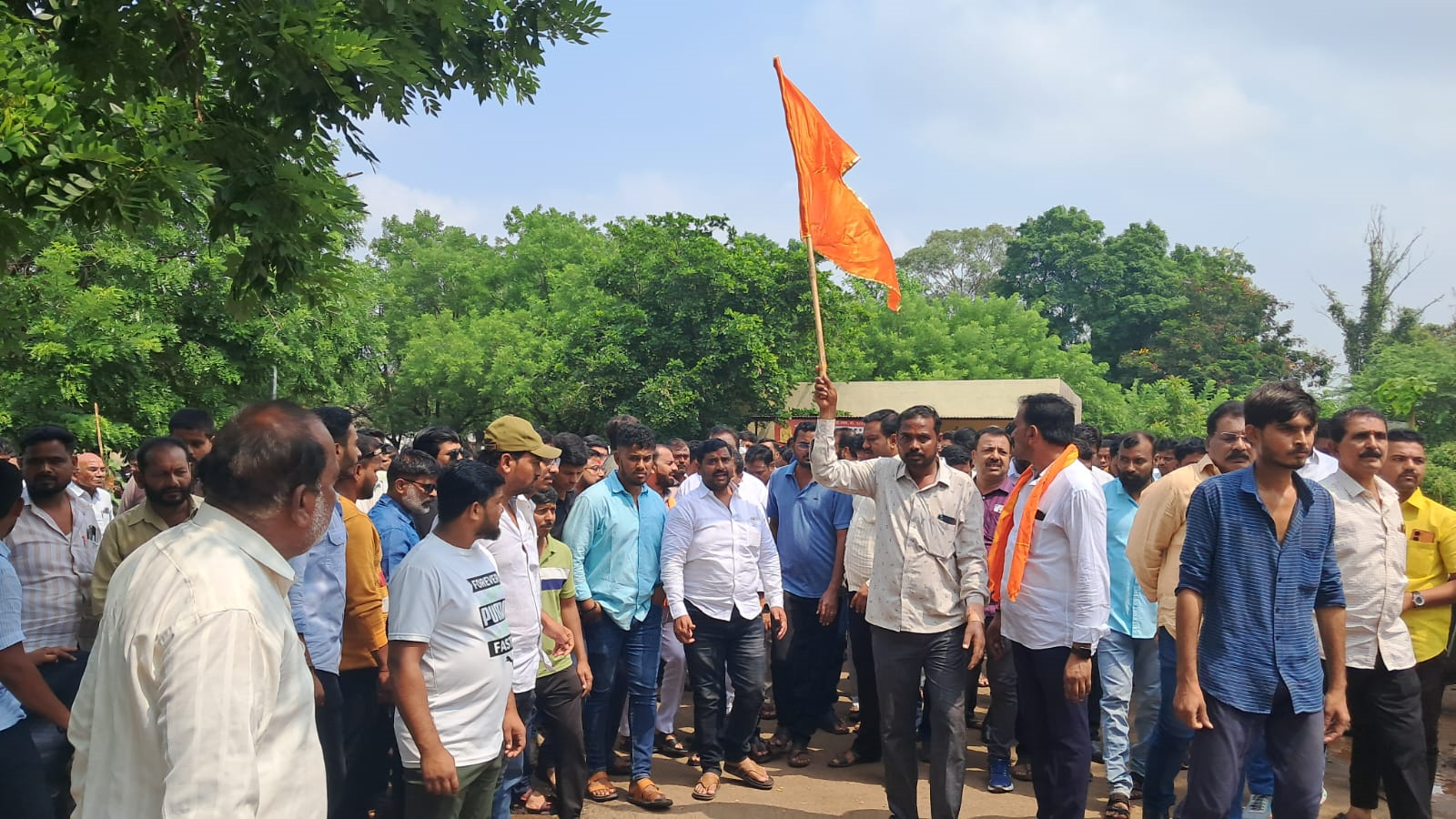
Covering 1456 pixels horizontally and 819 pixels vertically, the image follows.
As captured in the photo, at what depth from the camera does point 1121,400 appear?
39.7 m

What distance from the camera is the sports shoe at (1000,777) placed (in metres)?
6.48

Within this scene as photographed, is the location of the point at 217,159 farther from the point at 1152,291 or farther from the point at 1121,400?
the point at 1152,291

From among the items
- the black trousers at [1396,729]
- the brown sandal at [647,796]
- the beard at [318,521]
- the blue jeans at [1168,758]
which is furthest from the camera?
the brown sandal at [647,796]

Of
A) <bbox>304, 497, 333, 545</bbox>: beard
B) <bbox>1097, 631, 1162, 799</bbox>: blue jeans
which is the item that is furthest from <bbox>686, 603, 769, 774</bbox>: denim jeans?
<bbox>304, 497, 333, 545</bbox>: beard

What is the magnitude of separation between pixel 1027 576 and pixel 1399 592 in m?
1.74

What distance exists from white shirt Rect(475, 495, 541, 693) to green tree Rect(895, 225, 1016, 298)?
5799cm

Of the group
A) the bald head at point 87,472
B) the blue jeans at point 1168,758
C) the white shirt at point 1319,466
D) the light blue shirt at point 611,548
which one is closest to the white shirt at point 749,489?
the light blue shirt at point 611,548

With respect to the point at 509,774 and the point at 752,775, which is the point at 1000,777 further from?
the point at 509,774

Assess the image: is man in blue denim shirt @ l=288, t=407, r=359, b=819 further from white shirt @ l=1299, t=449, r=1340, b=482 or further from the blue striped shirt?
white shirt @ l=1299, t=449, r=1340, b=482

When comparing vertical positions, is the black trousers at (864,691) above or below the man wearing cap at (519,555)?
below

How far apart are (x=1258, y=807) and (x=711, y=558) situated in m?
3.36

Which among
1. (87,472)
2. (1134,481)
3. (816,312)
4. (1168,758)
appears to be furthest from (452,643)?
(87,472)

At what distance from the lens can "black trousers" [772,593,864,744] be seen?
7.33 m

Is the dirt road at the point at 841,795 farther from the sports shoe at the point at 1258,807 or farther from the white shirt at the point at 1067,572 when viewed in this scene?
the white shirt at the point at 1067,572
